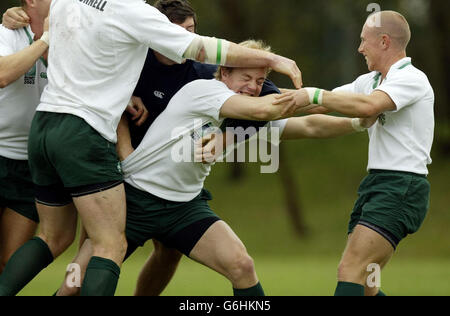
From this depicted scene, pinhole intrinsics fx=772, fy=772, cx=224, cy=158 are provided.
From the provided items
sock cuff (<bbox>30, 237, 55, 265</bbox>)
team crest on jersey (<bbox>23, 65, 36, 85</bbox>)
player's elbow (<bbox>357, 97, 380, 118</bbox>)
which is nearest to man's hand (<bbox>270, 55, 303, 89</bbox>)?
player's elbow (<bbox>357, 97, 380, 118</bbox>)

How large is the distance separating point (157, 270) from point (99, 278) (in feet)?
4.74

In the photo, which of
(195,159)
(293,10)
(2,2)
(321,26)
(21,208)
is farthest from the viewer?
(321,26)

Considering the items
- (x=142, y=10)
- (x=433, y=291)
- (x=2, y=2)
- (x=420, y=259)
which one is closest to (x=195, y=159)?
(x=142, y=10)

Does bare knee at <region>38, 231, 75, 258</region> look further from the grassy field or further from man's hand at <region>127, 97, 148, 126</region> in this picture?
the grassy field

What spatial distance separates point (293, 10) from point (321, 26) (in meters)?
2.15

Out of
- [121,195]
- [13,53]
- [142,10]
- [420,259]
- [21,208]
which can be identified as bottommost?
[420,259]

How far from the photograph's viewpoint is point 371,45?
5648 millimetres

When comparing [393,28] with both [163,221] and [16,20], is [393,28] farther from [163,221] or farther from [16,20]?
[16,20]

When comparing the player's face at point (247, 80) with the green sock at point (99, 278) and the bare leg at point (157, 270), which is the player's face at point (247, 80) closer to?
the green sock at point (99, 278)

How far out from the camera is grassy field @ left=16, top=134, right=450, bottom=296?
1084 cm

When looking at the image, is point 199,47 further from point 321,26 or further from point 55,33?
point 321,26

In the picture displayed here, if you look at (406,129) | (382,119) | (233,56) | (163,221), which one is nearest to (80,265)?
(163,221)

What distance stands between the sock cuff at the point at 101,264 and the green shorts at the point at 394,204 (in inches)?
69.4

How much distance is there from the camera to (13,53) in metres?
5.59
